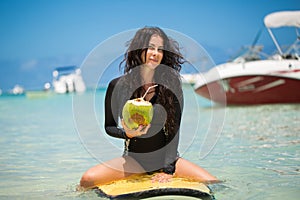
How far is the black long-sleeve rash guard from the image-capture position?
3.20 metres

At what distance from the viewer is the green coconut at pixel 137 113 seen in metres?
2.91

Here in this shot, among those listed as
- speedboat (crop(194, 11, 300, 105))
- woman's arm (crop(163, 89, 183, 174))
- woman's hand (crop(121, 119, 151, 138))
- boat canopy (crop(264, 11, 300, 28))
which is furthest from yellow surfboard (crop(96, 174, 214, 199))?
boat canopy (crop(264, 11, 300, 28))

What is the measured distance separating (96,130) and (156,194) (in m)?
0.79

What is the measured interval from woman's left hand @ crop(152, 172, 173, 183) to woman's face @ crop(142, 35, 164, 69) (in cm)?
79

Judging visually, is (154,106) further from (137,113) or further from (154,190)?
(154,190)

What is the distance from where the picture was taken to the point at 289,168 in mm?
4176

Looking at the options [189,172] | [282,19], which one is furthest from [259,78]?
[189,172]

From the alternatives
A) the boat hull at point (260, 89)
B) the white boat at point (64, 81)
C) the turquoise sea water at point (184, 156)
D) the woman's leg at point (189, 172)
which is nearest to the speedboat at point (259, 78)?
the boat hull at point (260, 89)

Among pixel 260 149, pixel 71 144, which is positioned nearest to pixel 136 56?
pixel 260 149

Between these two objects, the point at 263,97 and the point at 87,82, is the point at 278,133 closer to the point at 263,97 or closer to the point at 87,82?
the point at 87,82

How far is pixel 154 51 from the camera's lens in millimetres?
3189

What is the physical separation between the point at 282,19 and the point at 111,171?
1177cm

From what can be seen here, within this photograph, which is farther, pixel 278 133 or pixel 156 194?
pixel 278 133

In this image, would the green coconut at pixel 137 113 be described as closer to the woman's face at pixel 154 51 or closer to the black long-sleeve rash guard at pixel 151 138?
the black long-sleeve rash guard at pixel 151 138
